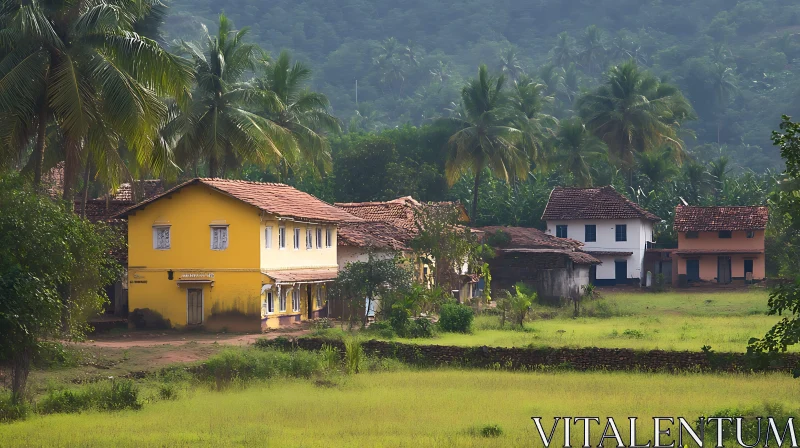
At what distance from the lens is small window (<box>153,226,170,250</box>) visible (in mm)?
37844

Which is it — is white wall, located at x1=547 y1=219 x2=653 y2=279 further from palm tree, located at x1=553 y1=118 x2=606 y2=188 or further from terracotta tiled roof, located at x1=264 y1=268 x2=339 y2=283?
terracotta tiled roof, located at x1=264 y1=268 x2=339 y2=283

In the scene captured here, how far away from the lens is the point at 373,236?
45188 millimetres

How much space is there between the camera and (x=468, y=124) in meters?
63.4

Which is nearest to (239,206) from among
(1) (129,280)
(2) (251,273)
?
(2) (251,273)

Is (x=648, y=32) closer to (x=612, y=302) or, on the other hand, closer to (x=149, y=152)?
(x=612, y=302)

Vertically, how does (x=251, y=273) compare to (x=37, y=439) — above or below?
above

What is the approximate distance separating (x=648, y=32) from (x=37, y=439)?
152 meters

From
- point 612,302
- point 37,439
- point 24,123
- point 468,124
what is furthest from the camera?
point 468,124

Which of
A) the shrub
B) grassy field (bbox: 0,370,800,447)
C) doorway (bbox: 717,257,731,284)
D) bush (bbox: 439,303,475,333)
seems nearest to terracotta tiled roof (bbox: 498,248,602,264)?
bush (bbox: 439,303,475,333)

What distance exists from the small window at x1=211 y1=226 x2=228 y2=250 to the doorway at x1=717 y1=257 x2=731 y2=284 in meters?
35.2

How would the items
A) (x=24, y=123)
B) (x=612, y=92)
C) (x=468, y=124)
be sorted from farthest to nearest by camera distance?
(x=612, y=92), (x=468, y=124), (x=24, y=123)

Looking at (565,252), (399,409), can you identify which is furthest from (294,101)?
(399,409)

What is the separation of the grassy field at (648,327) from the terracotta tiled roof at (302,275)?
5640 mm

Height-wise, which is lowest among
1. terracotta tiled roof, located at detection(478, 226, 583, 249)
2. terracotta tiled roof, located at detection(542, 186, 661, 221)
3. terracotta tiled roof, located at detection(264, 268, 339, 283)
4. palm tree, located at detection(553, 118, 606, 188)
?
terracotta tiled roof, located at detection(264, 268, 339, 283)
